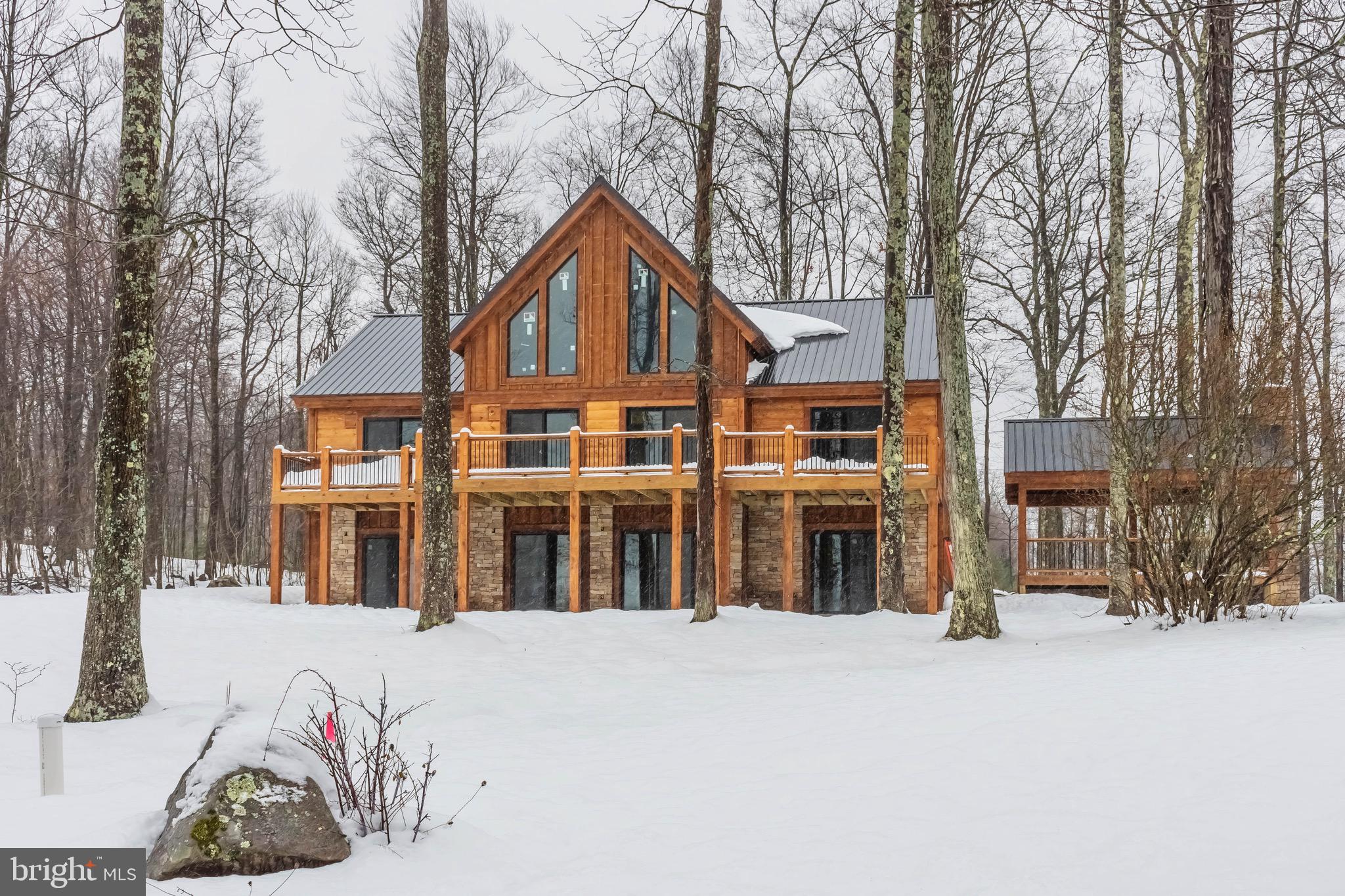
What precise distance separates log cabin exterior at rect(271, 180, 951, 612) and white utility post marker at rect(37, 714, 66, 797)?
560 inches

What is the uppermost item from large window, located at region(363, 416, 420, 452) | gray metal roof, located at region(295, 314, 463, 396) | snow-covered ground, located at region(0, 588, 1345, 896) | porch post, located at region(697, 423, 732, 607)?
gray metal roof, located at region(295, 314, 463, 396)

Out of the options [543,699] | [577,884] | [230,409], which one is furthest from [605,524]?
[230,409]

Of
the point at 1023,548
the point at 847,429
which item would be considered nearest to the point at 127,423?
the point at 847,429

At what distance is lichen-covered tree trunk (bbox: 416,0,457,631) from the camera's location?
1446cm

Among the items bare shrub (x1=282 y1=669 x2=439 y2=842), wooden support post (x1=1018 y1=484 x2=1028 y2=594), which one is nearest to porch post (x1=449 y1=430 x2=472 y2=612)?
wooden support post (x1=1018 y1=484 x2=1028 y2=594)

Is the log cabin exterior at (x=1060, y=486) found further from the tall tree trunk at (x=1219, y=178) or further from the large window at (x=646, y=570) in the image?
the large window at (x=646, y=570)

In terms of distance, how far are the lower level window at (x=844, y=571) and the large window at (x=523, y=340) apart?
6.93m

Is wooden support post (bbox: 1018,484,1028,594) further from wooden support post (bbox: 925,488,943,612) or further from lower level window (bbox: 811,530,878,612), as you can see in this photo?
lower level window (bbox: 811,530,878,612)

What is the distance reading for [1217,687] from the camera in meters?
7.45

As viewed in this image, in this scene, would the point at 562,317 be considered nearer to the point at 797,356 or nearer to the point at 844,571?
the point at 797,356

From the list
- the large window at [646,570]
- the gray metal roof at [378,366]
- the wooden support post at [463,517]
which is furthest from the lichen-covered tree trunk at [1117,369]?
the gray metal roof at [378,366]

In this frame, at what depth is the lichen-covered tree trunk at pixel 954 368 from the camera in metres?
12.8

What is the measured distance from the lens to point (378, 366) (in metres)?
24.4

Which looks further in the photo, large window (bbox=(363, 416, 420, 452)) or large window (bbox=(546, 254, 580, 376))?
large window (bbox=(363, 416, 420, 452))
